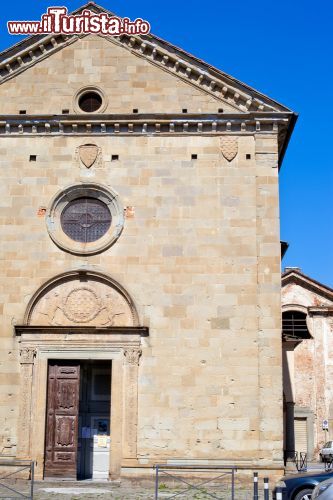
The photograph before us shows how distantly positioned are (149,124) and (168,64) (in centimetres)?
208

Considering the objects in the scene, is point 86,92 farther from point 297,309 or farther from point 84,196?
point 297,309

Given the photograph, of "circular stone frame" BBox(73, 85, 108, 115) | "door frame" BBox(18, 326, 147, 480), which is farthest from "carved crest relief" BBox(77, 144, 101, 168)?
"door frame" BBox(18, 326, 147, 480)

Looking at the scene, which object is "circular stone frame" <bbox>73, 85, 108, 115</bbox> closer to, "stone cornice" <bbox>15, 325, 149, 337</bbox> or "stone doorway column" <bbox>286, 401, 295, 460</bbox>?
"stone cornice" <bbox>15, 325, 149, 337</bbox>

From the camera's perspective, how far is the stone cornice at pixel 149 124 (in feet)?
78.2

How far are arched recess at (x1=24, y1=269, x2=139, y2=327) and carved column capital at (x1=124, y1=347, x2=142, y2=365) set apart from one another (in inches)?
28.0

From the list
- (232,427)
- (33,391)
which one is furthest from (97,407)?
(232,427)

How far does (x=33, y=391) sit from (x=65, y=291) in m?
2.92

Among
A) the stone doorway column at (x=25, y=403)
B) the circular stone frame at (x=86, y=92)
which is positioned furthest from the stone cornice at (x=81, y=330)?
the circular stone frame at (x=86, y=92)

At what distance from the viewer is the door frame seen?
2178cm

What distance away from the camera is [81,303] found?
22766 mm

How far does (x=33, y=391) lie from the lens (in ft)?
72.8

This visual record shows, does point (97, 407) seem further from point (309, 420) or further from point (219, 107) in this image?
point (309, 420)

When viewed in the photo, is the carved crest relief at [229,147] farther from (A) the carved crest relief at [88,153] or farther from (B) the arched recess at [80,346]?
(B) the arched recess at [80,346]

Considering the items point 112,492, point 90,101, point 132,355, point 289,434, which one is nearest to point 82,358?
point 132,355
